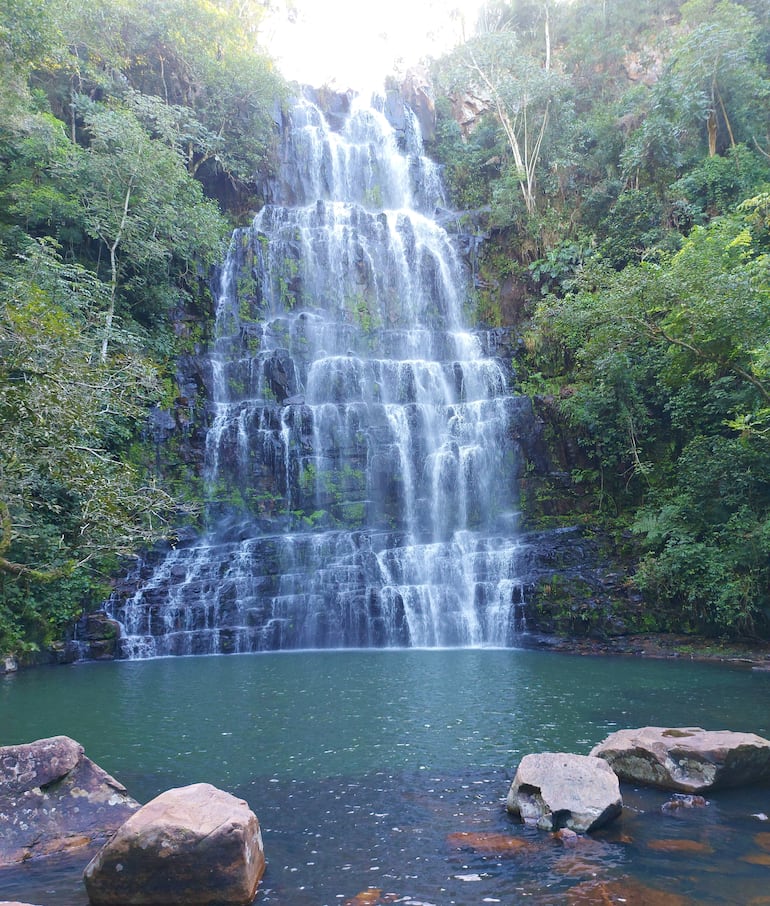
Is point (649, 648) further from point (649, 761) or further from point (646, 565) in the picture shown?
point (649, 761)

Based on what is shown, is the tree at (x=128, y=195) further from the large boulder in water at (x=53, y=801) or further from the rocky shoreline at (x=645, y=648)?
the large boulder in water at (x=53, y=801)

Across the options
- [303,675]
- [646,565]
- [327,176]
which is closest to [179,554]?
[303,675]

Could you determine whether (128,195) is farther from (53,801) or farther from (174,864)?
(174,864)

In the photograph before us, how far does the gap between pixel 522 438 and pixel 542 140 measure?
56.8 feet

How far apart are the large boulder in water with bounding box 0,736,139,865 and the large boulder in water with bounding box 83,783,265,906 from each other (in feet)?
3.50

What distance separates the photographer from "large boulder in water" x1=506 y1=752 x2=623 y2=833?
5.13 metres

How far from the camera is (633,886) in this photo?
4254 millimetres

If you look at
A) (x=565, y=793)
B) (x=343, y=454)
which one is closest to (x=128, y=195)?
(x=343, y=454)

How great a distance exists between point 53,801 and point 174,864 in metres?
1.86

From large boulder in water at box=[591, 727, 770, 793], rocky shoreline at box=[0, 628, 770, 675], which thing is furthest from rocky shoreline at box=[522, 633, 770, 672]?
large boulder in water at box=[591, 727, 770, 793]

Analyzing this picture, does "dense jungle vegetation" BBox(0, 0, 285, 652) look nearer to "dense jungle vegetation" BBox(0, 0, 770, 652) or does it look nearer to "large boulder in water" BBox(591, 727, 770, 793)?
"dense jungle vegetation" BBox(0, 0, 770, 652)

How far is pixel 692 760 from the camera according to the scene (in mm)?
5996

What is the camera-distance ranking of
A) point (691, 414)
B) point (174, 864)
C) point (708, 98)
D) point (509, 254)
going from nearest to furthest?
point (174, 864) → point (691, 414) → point (708, 98) → point (509, 254)

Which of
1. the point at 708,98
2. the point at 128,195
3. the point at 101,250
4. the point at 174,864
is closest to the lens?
the point at 174,864
